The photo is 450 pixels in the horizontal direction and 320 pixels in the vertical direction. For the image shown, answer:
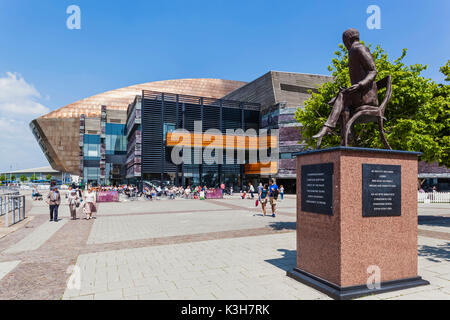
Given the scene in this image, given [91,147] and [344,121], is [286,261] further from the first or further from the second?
[91,147]

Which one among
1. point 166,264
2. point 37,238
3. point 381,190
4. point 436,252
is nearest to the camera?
point 381,190

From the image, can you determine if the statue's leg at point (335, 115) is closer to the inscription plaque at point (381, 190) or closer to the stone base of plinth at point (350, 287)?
the inscription plaque at point (381, 190)

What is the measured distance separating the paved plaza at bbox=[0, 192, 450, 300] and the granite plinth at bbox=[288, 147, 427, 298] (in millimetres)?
297

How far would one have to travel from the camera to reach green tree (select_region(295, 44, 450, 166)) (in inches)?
416

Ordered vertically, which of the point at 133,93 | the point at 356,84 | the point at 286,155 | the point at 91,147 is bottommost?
the point at 356,84

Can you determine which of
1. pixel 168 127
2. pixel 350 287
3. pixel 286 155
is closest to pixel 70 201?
pixel 350 287

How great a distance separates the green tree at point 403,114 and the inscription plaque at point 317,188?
6018 mm

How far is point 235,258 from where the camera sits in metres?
6.60

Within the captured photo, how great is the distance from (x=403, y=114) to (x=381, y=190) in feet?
28.8

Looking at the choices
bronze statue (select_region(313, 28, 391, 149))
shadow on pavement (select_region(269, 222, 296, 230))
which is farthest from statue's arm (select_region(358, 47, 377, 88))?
shadow on pavement (select_region(269, 222, 296, 230))

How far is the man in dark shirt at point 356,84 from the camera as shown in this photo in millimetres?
5207

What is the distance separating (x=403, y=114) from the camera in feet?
37.6
